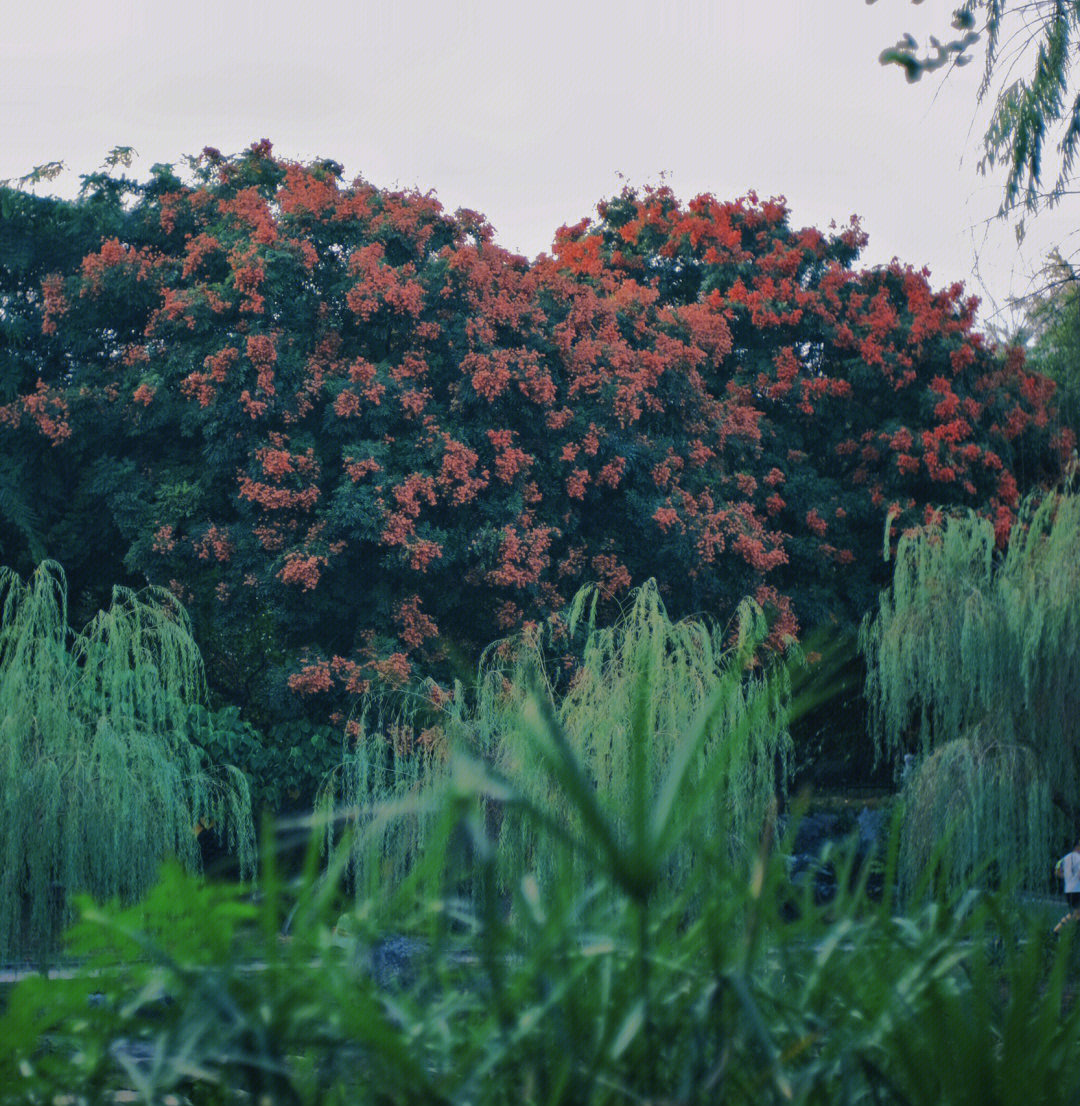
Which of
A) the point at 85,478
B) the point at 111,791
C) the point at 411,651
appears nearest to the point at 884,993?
the point at 111,791

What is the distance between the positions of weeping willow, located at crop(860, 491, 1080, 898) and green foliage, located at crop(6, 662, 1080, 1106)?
8818 millimetres

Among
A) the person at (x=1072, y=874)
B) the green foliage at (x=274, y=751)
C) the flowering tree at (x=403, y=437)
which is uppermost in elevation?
the flowering tree at (x=403, y=437)

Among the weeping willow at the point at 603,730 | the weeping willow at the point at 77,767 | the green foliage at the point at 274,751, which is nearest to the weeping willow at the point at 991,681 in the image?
the weeping willow at the point at 603,730

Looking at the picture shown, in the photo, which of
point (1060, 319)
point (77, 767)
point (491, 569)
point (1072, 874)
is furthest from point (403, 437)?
point (1072, 874)

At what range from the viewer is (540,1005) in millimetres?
1365

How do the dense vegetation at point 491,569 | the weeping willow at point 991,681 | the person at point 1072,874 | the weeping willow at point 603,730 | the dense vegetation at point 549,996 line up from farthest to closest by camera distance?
the person at point 1072,874 → the weeping willow at point 991,681 → the weeping willow at point 603,730 → the dense vegetation at point 491,569 → the dense vegetation at point 549,996

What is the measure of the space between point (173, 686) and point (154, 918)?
9.06 metres

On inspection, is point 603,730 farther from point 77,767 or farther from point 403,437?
point 403,437

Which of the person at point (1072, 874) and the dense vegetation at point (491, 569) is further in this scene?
the person at point (1072, 874)

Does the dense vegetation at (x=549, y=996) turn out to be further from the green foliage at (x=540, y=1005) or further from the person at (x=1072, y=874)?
the person at (x=1072, y=874)

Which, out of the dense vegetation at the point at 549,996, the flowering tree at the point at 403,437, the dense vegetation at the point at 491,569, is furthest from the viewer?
the flowering tree at the point at 403,437

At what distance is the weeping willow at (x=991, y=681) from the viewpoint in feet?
33.7

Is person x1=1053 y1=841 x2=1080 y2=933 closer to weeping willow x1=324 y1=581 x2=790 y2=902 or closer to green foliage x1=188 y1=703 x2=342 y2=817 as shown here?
weeping willow x1=324 y1=581 x2=790 y2=902

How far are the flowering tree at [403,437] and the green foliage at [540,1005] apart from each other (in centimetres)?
1171
